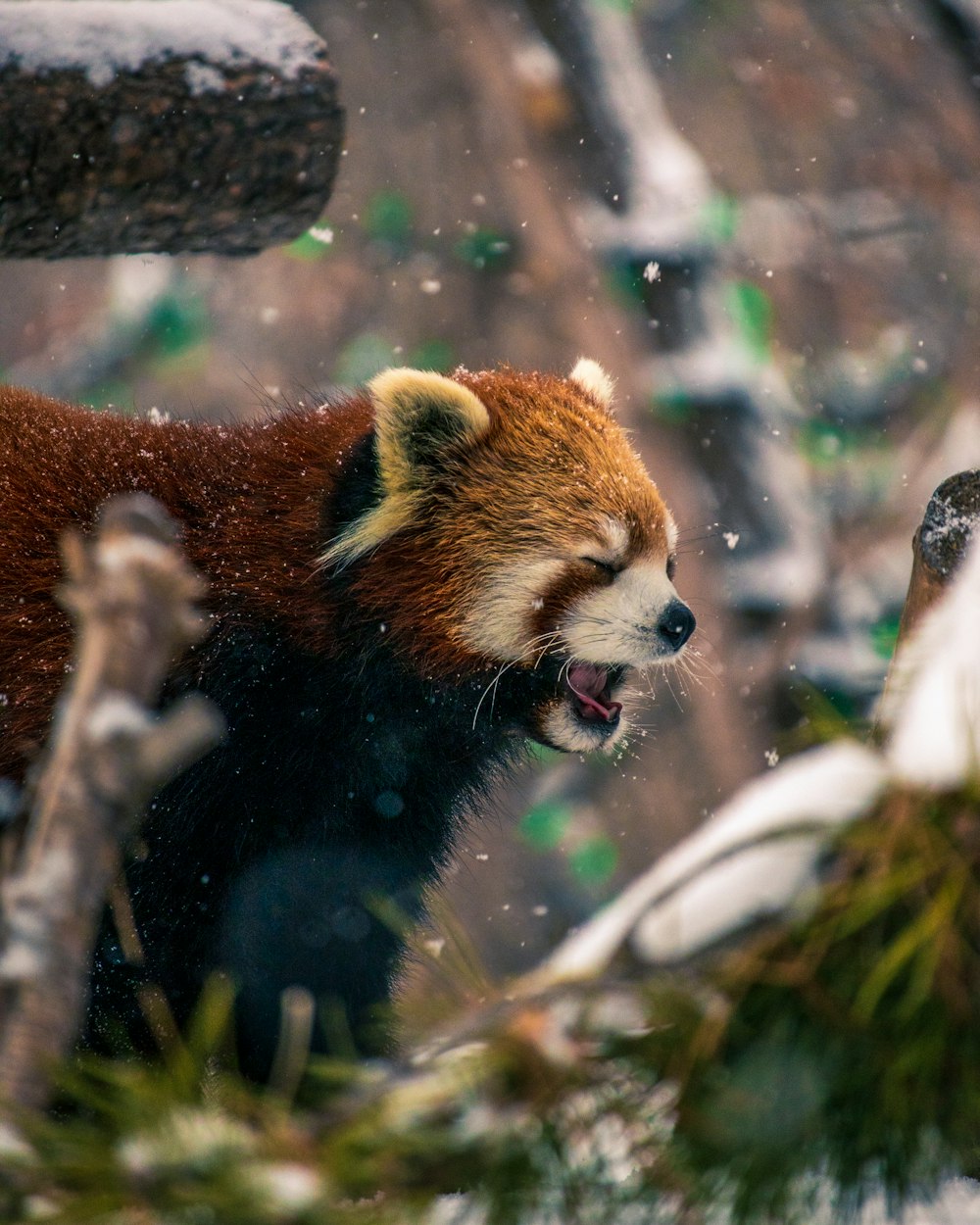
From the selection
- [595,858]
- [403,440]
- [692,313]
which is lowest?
[595,858]

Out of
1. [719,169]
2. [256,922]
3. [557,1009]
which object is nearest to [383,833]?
[256,922]

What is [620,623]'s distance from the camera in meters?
2.21

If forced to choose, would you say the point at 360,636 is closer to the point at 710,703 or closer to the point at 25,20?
the point at 25,20

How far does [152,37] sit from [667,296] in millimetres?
3383

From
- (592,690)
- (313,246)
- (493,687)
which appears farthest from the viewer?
(313,246)

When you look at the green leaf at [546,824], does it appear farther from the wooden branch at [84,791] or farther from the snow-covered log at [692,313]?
the wooden branch at [84,791]

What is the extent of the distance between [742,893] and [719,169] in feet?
17.4

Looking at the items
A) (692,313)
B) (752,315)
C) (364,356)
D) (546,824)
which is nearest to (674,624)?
(546,824)

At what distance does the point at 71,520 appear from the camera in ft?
Answer: 7.00

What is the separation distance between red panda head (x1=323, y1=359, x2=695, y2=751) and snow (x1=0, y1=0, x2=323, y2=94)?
3.78 ft

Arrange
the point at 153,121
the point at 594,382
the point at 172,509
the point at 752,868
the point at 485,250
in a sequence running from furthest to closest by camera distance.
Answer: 1. the point at 485,250
2. the point at 153,121
3. the point at 594,382
4. the point at 172,509
5. the point at 752,868

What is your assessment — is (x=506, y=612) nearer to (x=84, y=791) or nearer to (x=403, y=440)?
(x=403, y=440)

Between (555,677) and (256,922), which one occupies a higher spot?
(555,677)

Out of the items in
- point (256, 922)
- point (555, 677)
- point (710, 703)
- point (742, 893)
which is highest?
point (742, 893)
